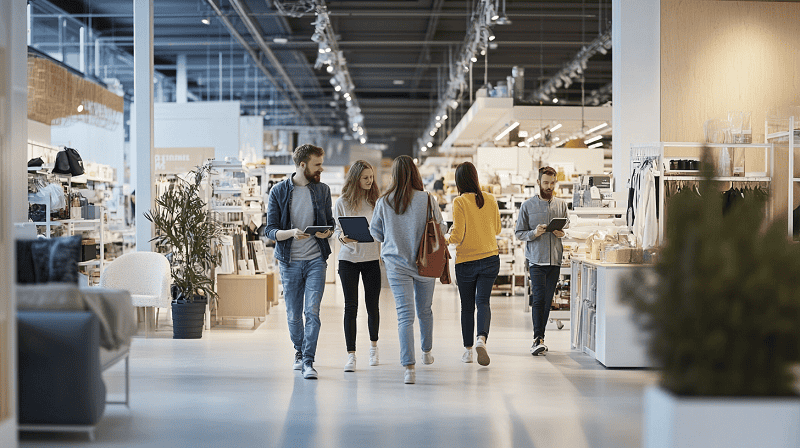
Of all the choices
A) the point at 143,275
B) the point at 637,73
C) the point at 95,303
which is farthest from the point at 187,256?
the point at 637,73

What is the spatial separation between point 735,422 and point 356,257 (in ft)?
11.0

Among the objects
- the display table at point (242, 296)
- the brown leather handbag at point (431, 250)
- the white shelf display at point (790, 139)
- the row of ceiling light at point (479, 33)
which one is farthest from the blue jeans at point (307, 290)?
the row of ceiling light at point (479, 33)

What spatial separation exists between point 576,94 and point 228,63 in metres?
10.2

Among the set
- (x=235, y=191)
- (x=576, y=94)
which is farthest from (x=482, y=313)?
(x=576, y=94)

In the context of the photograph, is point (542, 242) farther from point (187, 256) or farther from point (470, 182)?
point (187, 256)

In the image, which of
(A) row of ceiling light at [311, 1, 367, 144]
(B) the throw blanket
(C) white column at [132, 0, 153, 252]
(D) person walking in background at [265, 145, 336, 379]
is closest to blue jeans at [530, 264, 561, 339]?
(D) person walking in background at [265, 145, 336, 379]

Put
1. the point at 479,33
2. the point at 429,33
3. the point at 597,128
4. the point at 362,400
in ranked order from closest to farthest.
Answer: the point at 362,400, the point at 479,33, the point at 597,128, the point at 429,33

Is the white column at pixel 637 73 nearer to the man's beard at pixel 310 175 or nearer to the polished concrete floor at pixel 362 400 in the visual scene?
the polished concrete floor at pixel 362 400

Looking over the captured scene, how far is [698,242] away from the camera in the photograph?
7.73 feet

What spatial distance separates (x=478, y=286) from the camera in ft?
18.5

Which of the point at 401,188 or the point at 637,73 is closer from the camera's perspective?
the point at 401,188

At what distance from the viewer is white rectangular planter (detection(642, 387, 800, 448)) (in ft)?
7.58

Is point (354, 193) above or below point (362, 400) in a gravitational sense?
above

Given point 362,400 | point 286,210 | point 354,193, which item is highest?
point 354,193
